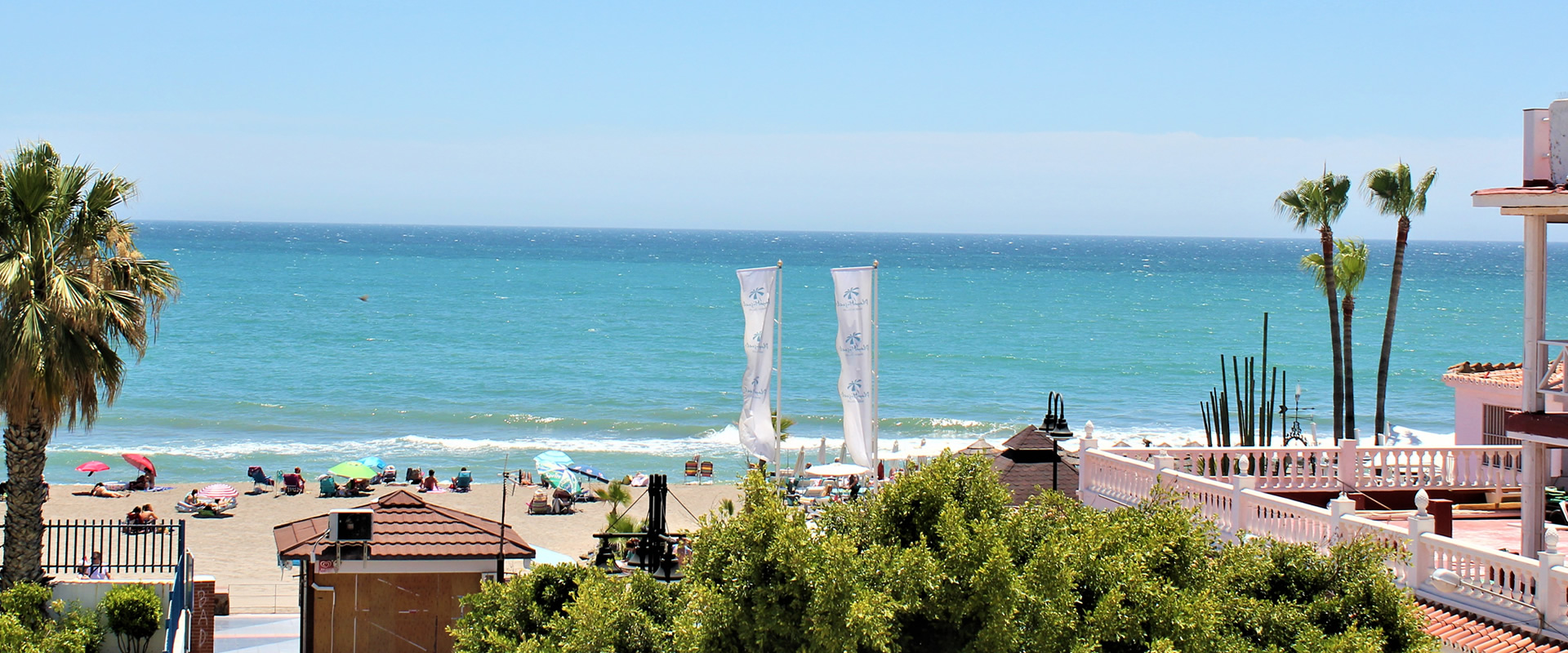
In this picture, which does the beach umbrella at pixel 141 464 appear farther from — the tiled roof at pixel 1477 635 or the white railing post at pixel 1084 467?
the tiled roof at pixel 1477 635

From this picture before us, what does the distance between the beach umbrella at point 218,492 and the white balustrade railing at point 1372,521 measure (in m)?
23.6

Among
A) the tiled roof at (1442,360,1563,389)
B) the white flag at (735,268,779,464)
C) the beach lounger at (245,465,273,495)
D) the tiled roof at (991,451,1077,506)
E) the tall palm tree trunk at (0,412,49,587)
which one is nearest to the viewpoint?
the tall palm tree trunk at (0,412,49,587)

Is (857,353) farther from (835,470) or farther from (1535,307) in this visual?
(1535,307)

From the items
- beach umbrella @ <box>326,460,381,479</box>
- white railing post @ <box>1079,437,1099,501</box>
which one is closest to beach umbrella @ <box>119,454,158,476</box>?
beach umbrella @ <box>326,460,381,479</box>

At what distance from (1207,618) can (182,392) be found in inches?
2305

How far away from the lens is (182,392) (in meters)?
58.7

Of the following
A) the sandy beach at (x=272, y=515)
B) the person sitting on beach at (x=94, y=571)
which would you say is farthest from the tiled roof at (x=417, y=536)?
the sandy beach at (x=272, y=515)

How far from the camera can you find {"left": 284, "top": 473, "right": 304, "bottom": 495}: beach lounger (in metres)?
34.8

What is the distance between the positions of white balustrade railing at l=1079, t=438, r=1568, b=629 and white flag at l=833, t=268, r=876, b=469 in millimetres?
6959

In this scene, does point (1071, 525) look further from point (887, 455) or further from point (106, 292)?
point (887, 455)

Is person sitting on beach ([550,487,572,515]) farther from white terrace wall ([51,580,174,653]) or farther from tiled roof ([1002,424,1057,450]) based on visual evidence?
white terrace wall ([51,580,174,653])

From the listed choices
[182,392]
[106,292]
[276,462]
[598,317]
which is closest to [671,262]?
[598,317]

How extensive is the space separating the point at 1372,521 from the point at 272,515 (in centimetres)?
2682

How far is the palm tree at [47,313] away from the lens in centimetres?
1481
